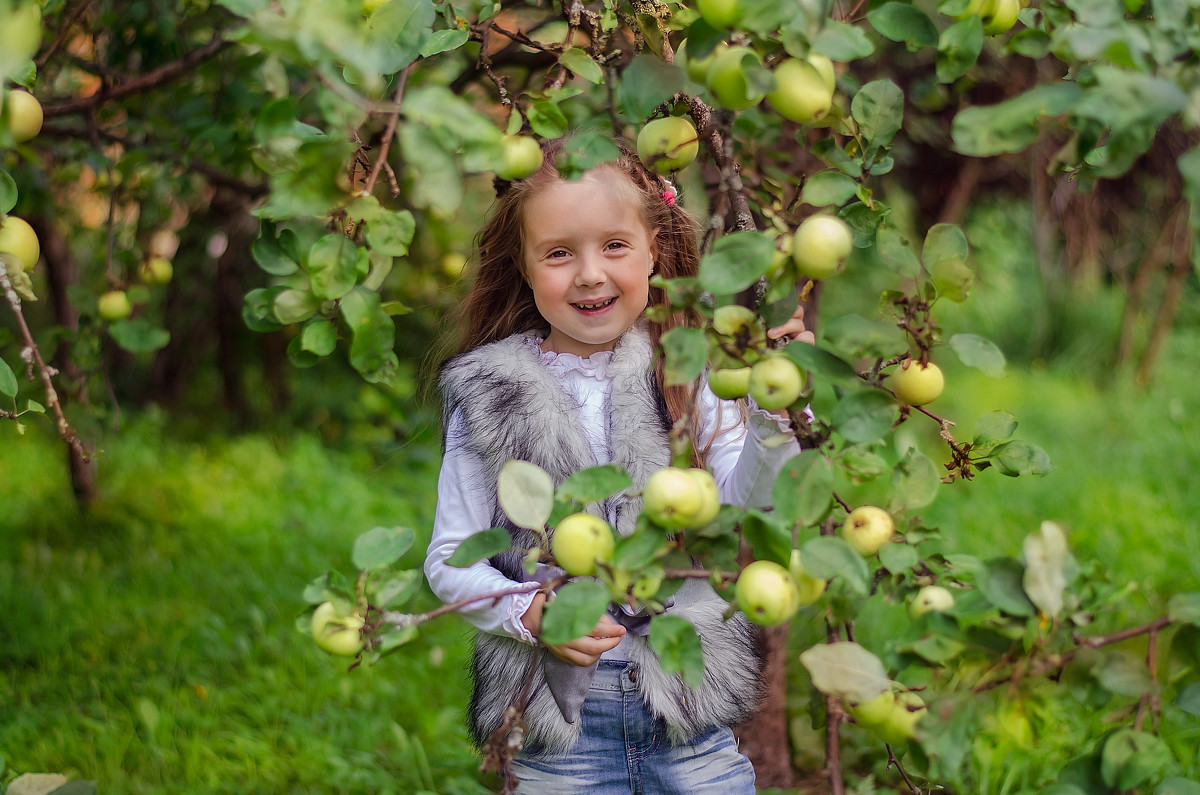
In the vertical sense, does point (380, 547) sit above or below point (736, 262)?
below

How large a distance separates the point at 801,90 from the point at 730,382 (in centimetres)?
25

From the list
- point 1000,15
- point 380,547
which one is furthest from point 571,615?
point 1000,15

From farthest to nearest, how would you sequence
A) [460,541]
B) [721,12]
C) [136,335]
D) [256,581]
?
[256,581] → [136,335] → [460,541] → [721,12]

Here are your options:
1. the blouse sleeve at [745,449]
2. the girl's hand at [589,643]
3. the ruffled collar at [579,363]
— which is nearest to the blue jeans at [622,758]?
the girl's hand at [589,643]

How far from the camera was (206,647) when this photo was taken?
2.34 metres

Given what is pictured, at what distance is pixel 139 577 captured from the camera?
8.88 ft

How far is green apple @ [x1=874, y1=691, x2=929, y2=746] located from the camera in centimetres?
79

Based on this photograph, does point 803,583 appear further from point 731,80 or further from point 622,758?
point 622,758

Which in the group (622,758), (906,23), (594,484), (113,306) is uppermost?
(906,23)

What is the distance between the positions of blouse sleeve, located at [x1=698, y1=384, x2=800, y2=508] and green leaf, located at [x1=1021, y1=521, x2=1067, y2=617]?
0.23 metres

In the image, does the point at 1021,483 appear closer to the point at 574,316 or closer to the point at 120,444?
the point at 574,316

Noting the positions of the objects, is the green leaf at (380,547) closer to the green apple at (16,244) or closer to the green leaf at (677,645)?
the green leaf at (677,645)

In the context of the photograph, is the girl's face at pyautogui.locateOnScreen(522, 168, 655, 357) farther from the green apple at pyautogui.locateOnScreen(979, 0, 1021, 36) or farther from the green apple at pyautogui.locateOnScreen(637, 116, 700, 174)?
the green apple at pyautogui.locateOnScreen(979, 0, 1021, 36)

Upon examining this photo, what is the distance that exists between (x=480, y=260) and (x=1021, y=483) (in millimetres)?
2541
